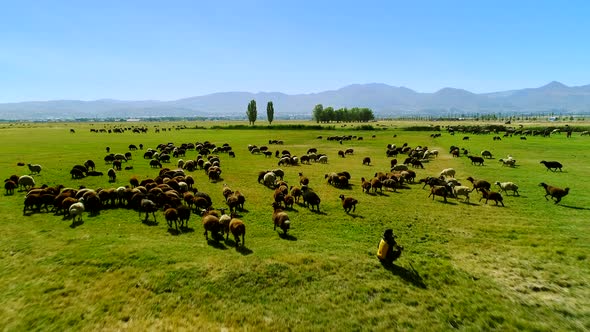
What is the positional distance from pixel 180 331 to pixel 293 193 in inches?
506

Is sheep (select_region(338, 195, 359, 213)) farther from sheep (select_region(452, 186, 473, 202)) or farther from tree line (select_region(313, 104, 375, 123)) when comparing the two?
tree line (select_region(313, 104, 375, 123))

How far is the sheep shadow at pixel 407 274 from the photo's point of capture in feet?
36.1

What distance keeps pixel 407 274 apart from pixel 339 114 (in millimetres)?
165351

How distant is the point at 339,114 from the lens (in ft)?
567

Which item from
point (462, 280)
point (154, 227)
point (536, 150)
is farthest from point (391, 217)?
point (536, 150)

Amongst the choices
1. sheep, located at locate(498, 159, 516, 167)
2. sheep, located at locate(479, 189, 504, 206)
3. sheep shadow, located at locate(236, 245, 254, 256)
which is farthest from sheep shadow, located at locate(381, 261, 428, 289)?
sheep, located at locate(498, 159, 516, 167)

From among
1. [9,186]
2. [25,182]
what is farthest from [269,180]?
[9,186]

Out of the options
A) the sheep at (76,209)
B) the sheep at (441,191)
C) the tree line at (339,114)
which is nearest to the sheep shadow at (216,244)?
the sheep at (76,209)

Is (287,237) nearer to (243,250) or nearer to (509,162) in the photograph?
(243,250)

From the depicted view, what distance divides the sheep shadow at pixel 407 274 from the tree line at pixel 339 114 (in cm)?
15938

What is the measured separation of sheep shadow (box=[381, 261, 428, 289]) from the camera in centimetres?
1101

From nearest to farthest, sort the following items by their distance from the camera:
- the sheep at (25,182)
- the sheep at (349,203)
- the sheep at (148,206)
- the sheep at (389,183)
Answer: the sheep at (148,206) < the sheep at (349,203) < the sheep at (25,182) < the sheep at (389,183)

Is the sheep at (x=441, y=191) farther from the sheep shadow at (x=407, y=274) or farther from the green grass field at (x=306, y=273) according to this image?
the sheep shadow at (x=407, y=274)

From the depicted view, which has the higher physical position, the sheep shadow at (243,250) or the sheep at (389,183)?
the sheep at (389,183)
